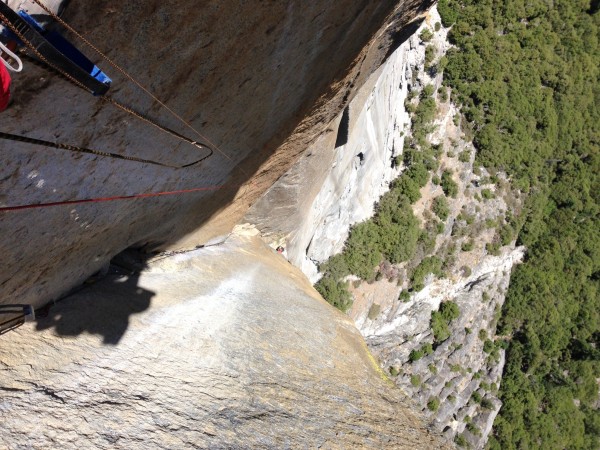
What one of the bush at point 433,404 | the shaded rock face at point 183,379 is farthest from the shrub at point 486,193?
the shaded rock face at point 183,379

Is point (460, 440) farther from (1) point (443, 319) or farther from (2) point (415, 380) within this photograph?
(1) point (443, 319)

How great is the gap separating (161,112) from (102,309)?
2.73 metres

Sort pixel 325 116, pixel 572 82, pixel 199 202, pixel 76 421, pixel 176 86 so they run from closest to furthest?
pixel 76 421 < pixel 176 86 < pixel 199 202 < pixel 325 116 < pixel 572 82

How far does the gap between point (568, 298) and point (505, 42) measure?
12128mm

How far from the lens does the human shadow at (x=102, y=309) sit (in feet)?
17.3

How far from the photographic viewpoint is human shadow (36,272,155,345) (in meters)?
5.27

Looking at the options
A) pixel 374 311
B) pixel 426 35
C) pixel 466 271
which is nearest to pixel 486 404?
pixel 466 271

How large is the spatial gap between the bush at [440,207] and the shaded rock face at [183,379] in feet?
34.4

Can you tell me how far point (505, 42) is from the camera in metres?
19.2

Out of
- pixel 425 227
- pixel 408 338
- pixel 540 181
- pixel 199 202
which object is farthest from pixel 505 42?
pixel 199 202

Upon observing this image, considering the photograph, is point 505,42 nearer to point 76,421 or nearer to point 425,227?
point 425,227

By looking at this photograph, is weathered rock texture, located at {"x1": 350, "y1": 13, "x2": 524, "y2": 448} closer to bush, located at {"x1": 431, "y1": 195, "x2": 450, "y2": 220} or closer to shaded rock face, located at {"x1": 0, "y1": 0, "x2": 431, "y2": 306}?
bush, located at {"x1": 431, "y1": 195, "x2": 450, "y2": 220}

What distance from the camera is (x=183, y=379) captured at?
477 centimetres

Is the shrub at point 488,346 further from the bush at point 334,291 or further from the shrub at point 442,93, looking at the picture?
the shrub at point 442,93
